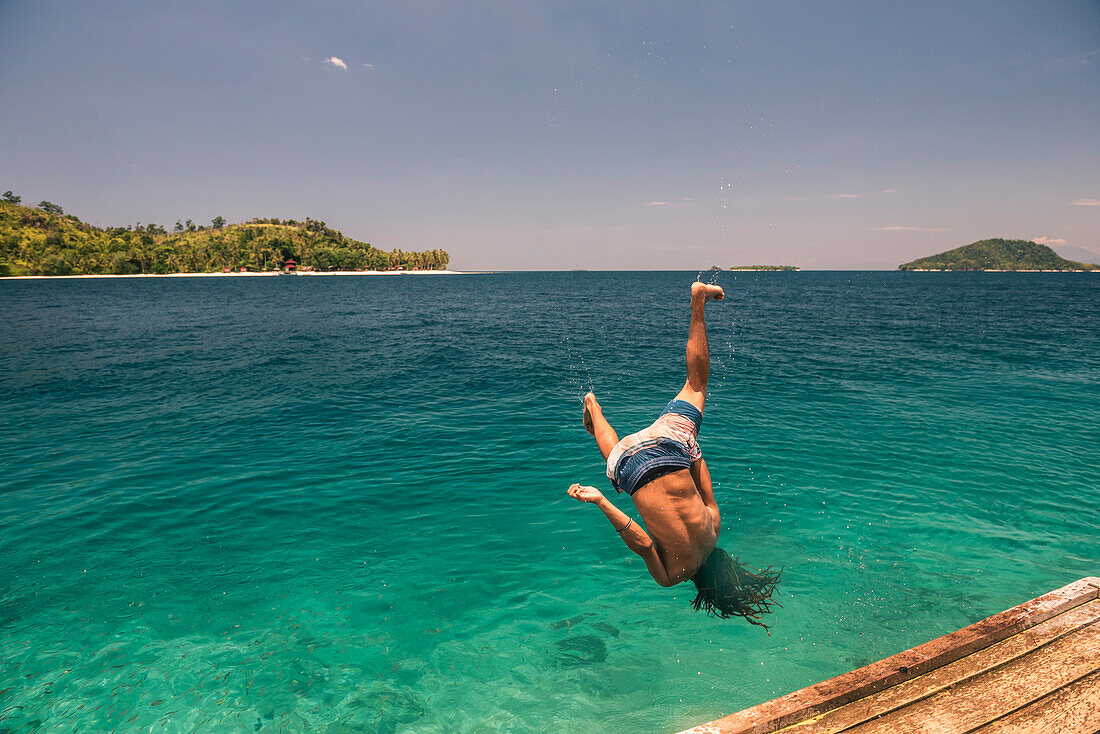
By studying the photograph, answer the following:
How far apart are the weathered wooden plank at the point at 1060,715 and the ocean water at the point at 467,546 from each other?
3.16m

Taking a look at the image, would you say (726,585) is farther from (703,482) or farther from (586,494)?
(586,494)

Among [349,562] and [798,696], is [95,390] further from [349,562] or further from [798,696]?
[798,696]

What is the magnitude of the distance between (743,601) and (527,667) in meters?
3.66

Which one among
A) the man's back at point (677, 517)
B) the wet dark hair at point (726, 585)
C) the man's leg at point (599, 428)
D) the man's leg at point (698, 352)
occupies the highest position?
the man's leg at point (698, 352)

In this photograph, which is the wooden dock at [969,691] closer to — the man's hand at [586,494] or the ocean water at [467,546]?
the man's hand at [586,494]

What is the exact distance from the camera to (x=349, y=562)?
976 cm

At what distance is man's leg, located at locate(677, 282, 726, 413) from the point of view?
5.71m

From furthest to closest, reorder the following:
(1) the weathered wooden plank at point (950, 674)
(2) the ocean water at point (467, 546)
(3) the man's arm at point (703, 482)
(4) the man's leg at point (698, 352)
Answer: (2) the ocean water at point (467, 546), (4) the man's leg at point (698, 352), (3) the man's arm at point (703, 482), (1) the weathered wooden plank at point (950, 674)

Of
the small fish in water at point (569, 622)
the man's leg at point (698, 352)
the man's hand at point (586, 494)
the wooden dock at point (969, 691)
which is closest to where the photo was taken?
the wooden dock at point (969, 691)

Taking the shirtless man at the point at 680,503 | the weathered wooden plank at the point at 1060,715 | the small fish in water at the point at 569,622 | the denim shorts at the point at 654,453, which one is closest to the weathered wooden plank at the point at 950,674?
the weathered wooden plank at the point at 1060,715

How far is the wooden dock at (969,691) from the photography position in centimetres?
412

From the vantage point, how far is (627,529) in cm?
476

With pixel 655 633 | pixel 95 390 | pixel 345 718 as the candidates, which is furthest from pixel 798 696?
pixel 95 390

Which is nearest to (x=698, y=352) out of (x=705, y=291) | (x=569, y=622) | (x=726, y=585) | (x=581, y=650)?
(x=705, y=291)
